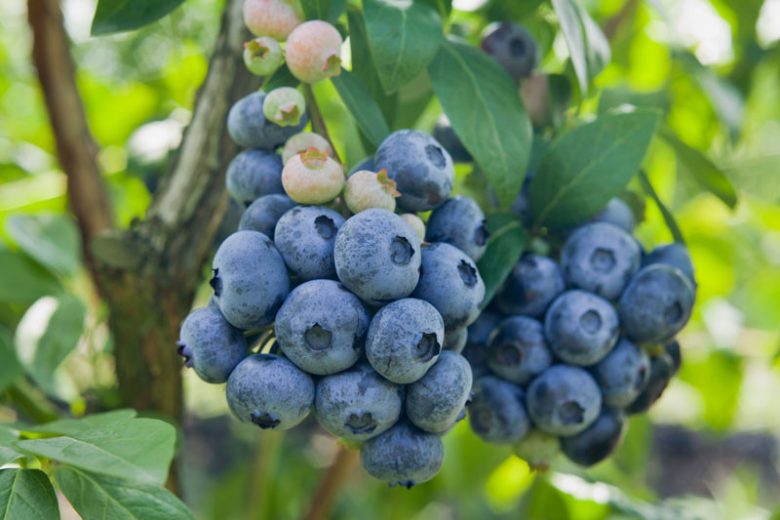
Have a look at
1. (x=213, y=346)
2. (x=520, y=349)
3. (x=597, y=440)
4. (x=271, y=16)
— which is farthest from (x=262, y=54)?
(x=597, y=440)

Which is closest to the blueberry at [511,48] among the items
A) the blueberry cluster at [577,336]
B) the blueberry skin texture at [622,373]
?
the blueberry cluster at [577,336]

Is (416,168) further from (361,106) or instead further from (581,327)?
(581,327)

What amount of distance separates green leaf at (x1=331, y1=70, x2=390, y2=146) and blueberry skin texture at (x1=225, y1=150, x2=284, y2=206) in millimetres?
78

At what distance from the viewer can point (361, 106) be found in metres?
0.76

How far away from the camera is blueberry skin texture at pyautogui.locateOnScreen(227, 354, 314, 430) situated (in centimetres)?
62

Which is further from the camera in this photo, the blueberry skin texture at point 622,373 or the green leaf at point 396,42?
the blueberry skin texture at point 622,373

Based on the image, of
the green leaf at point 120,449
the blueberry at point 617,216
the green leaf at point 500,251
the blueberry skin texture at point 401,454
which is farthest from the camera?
the blueberry at point 617,216

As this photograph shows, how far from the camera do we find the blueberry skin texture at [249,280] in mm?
629

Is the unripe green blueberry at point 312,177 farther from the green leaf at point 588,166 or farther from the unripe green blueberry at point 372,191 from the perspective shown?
the green leaf at point 588,166

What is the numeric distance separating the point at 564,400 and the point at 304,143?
35 cm

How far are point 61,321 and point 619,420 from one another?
68cm

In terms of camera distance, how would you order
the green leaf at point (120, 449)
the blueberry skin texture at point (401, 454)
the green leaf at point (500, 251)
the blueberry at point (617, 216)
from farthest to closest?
the blueberry at point (617, 216), the green leaf at point (500, 251), the blueberry skin texture at point (401, 454), the green leaf at point (120, 449)

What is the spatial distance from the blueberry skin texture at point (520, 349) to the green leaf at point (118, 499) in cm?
34

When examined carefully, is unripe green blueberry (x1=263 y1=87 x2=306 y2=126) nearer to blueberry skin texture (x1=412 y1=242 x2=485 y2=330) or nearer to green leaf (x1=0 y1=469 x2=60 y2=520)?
blueberry skin texture (x1=412 y1=242 x2=485 y2=330)
